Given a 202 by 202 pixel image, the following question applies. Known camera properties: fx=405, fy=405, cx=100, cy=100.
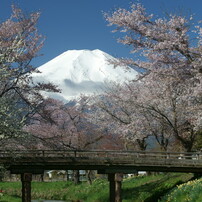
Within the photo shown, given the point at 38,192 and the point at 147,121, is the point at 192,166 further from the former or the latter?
the point at 38,192

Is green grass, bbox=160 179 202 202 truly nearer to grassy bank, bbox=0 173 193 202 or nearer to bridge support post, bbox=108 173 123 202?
bridge support post, bbox=108 173 123 202

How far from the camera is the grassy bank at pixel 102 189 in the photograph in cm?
A: 3300

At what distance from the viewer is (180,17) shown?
79.2 feet

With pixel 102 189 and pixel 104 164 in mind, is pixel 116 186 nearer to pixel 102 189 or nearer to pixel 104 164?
pixel 104 164

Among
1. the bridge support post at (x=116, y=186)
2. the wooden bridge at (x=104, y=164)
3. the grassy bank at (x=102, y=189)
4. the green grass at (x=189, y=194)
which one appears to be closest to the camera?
the green grass at (x=189, y=194)

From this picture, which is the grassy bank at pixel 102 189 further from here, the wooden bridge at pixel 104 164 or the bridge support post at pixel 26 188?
the bridge support post at pixel 26 188

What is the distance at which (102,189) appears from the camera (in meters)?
40.8

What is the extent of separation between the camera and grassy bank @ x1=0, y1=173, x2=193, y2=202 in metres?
33.0

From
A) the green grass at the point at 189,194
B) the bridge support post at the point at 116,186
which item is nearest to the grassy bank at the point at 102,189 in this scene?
the bridge support post at the point at 116,186

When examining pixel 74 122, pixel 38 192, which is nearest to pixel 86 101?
pixel 74 122

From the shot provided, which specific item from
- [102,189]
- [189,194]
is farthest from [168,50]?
[102,189]

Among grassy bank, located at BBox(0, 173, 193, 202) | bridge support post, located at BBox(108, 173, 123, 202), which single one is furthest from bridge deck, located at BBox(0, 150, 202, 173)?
grassy bank, located at BBox(0, 173, 193, 202)

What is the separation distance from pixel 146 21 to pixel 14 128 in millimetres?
11493

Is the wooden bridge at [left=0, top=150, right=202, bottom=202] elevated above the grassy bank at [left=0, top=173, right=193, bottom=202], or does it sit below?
above
